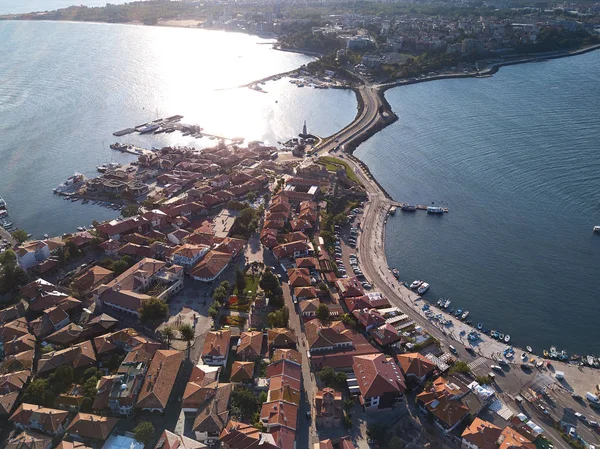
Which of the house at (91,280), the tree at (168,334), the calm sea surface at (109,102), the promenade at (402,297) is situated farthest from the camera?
the calm sea surface at (109,102)

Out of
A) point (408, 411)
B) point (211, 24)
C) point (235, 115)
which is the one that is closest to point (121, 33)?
point (211, 24)

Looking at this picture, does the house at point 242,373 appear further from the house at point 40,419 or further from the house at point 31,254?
the house at point 31,254

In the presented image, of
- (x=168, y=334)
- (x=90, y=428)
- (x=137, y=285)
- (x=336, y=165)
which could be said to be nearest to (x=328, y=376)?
(x=168, y=334)

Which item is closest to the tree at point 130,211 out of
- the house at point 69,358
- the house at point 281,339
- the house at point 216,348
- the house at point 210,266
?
the house at point 210,266

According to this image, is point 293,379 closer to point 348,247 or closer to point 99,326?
point 99,326

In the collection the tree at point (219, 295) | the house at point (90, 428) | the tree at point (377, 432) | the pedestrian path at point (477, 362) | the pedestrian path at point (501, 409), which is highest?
the tree at point (219, 295)

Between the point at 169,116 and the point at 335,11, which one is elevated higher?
the point at 335,11

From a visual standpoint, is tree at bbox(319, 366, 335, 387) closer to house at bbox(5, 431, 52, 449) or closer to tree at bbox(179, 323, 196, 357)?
tree at bbox(179, 323, 196, 357)

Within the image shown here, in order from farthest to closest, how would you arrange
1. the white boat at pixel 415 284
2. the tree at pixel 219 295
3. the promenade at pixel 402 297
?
the white boat at pixel 415 284, the tree at pixel 219 295, the promenade at pixel 402 297
